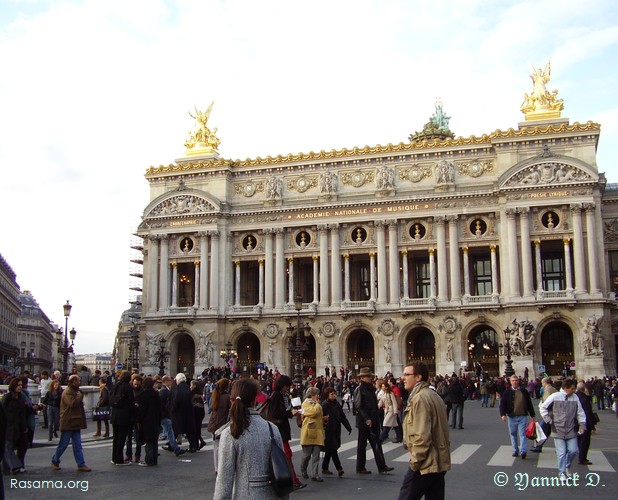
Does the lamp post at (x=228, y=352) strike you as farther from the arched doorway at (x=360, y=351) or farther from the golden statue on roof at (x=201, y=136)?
the golden statue on roof at (x=201, y=136)

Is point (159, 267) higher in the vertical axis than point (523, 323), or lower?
higher

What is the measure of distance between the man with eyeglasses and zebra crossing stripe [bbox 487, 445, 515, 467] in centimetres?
858

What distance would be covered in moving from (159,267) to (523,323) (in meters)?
30.4

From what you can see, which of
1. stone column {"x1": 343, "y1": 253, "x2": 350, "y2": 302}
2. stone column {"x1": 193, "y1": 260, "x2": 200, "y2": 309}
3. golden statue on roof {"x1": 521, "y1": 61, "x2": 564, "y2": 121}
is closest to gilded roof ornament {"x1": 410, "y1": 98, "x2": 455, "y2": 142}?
golden statue on roof {"x1": 521, "y1": 61, "x2": 564, "y2": 121}

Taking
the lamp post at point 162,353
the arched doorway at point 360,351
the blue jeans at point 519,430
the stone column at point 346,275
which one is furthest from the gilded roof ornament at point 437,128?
the blue jeans at point 519,430

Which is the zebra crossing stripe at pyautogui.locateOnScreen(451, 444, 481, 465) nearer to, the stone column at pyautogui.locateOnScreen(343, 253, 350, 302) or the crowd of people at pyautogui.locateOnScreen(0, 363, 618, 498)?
the crowd of people at pyautogui.locateOnScreen(0, 363, 618, 498)

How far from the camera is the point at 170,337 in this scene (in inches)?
2537

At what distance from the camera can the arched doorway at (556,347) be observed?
55.9 metres

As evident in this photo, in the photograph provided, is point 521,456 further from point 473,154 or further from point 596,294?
point 473,154

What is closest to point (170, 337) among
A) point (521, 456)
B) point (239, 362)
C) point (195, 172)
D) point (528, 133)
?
point (239, 362)

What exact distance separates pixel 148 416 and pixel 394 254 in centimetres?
4362

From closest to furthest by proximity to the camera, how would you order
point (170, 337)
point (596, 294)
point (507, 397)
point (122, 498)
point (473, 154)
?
1. point (122, 498)
2. point (507, 397)
3. point (596, 294)
4. point (473, 154)
5. point (170, 337)

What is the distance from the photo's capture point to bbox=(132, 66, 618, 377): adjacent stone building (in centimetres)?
5569

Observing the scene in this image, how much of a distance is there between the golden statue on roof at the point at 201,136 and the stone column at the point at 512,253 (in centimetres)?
2661
